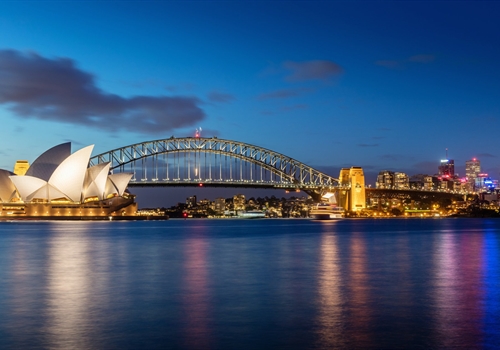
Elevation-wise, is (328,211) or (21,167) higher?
(21,167)

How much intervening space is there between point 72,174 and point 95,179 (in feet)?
16.9

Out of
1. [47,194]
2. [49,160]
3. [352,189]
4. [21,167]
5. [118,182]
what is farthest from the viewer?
[352,189]

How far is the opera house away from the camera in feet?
235

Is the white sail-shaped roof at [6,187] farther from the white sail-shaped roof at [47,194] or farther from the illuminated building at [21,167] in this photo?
the illuminated building at [21,167]

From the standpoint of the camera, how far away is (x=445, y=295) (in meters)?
14.1

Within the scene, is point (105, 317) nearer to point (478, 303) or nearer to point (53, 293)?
point (53, 293)

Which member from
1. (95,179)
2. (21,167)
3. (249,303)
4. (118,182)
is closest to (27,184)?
(95,179)

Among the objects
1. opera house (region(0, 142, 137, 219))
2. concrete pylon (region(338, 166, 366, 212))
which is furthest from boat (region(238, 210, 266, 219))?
opera house (region(0, 142, 137, 219))

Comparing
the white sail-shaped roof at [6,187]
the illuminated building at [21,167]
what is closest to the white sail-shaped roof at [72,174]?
the white sail-shaped roof at [6,187]

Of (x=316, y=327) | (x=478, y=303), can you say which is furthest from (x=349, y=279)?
(x=316, y=327)

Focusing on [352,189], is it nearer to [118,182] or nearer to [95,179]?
[118,182]

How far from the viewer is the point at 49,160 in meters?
71.8

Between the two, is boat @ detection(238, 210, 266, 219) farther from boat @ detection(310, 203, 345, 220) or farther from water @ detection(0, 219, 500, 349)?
water @ detection(0, 219, 500, 349)

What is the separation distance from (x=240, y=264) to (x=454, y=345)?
43.4ft
